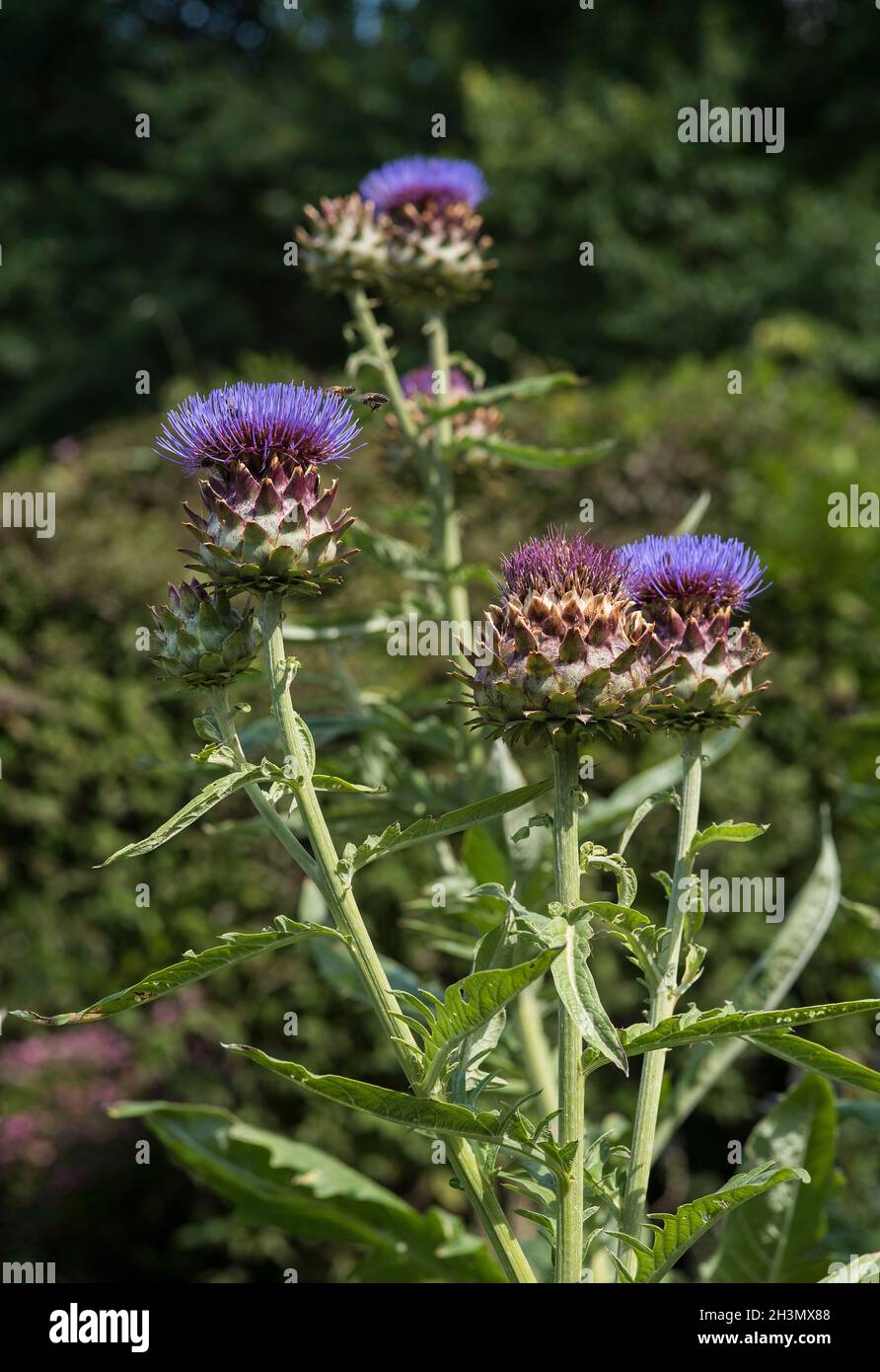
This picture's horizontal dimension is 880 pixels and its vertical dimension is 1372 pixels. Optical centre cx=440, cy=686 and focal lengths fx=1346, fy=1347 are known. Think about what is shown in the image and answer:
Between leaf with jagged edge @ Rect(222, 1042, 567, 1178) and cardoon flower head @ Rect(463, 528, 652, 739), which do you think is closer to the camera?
leaf with jagged edge @ Rect(222, 1042, 567, 1178)

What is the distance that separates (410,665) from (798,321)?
809 centimetres

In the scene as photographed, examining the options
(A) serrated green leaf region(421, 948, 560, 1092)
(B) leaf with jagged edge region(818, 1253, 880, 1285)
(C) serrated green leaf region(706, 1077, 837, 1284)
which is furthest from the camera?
(C) serrated green leaf region(706, 1077, 837, 1284)

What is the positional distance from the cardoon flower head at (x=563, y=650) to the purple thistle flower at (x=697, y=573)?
0.61ft

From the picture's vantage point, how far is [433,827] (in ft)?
4.94

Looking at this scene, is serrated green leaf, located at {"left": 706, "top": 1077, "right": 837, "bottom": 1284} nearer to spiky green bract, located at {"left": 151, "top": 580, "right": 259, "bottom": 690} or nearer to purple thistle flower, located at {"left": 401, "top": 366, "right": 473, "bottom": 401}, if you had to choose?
spiky green bract, located at {"left": 151, "top": 580, "right": 259, "bottom": 690}

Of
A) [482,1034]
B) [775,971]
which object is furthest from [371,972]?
[775,971]

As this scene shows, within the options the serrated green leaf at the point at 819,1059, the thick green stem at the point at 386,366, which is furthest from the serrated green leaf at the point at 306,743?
the thick green stem at the point at 386,366

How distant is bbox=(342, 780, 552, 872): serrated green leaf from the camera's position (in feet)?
4.92

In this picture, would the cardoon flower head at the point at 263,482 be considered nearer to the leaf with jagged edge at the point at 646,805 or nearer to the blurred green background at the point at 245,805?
the leaf with jagged edge at the point at 646,805

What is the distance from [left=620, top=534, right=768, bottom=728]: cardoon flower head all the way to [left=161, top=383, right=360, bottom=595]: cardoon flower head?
1.29ft

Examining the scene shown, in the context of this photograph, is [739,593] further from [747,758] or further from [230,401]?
[747,758]

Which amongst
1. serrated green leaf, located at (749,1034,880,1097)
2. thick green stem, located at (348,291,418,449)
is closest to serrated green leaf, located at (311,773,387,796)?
serrated green leaf, located at (749,1034,880,1097)

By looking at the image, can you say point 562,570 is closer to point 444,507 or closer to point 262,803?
point 262,803

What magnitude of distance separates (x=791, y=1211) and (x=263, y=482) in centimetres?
138
